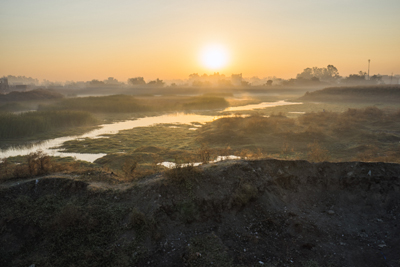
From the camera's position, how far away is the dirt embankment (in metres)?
6.73

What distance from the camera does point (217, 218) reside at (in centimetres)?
795

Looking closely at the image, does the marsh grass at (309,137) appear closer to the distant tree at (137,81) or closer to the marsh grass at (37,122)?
the marsh grass at (37,122)

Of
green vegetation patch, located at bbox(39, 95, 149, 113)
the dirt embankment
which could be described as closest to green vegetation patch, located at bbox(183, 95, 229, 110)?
green vegetation patch, located at bbox(39, 95, 149, 113)

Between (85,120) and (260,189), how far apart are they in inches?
1254

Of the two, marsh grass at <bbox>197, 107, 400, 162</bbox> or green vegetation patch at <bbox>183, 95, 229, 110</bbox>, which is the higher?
green vegetation patch at <bbox>183, 95, 229, 110</bbox>

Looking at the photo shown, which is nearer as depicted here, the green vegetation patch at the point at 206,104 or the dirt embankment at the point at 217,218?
the dirt embankment at the point at 217,218

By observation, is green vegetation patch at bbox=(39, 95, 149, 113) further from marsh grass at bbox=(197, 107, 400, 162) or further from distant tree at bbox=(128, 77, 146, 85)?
distant tree at bbox=(128, 77, 146, 85)

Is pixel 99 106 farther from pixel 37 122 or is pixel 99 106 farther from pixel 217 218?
pixel 217 218

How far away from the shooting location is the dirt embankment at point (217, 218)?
22.1ft

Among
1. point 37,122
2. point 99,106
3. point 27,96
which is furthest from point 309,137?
point 27,96

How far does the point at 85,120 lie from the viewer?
35.1m

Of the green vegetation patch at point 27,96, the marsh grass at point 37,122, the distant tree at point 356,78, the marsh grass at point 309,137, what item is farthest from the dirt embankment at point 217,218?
the distant tree at point 356,78

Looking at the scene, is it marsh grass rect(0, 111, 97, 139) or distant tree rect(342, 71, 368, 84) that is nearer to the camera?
marsh grass rect(0, 111, 97, 139)

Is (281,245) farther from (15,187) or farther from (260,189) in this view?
(15,187)
